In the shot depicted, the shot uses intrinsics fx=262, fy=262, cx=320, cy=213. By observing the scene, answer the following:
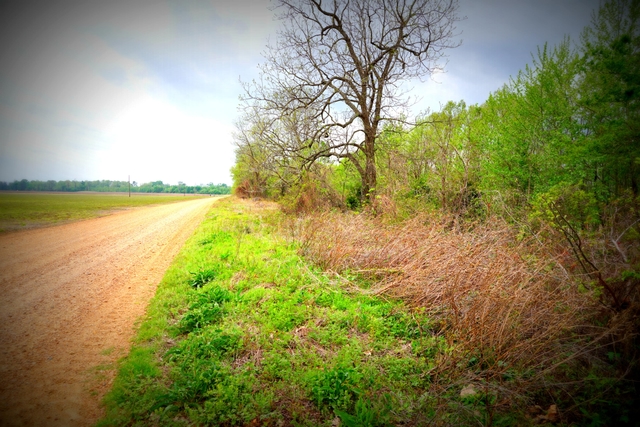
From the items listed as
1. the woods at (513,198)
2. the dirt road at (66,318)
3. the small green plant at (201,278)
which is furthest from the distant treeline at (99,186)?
the woods at (513,198)

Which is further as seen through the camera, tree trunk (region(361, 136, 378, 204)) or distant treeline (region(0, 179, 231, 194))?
distant treeline (region(0, 179, 231, 194))

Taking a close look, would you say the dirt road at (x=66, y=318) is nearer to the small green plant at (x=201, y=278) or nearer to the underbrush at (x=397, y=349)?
the underbrush at (x=397, y=349)

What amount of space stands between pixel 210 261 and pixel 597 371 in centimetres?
869

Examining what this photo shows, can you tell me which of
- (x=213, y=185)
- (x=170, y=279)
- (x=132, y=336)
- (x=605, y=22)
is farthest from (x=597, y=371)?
(x=213, y=185)

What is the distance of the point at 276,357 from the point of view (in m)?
4.20

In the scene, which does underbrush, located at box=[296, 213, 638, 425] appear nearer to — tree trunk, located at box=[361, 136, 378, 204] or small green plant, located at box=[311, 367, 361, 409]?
small green plant, located at box=[311, 367, 361, 409]

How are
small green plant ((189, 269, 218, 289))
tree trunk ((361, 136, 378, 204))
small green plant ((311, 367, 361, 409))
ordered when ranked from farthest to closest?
tree trunk ((361, 136, 378, 204)) → small green plant ((189, 269, 218, 289)) → small green plant ((311, 367, 361, 409))

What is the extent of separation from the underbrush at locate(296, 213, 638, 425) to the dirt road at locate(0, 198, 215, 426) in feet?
15.9

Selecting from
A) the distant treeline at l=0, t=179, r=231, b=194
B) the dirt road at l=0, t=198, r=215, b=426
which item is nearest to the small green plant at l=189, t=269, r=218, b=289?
the dirt road at l=0, t=198, r=215, b=426

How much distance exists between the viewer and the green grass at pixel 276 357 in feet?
10.8

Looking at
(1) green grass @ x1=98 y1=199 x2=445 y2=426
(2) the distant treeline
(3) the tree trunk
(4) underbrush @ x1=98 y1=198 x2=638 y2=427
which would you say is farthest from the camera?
(2) the distant treeline

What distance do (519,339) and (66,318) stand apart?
8.46 meters

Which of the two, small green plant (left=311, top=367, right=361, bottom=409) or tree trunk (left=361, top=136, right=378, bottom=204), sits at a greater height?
tree trunk (left=361, top=136, right=378, bottom=204)

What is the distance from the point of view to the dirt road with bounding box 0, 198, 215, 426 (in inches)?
138
